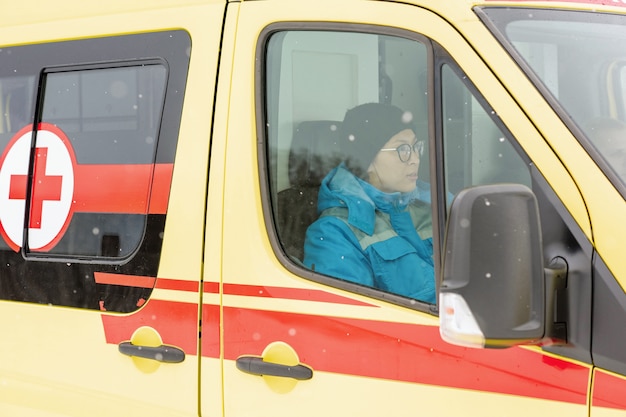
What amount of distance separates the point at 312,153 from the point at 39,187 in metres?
1.11

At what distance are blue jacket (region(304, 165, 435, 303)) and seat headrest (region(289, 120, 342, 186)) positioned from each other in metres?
0.03

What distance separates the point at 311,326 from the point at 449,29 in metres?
0.92

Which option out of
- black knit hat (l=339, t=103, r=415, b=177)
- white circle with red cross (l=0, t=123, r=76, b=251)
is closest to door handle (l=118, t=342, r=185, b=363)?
white circle with red cross (l=0, t=123, r=76, b=251)

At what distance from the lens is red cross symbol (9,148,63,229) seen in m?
3.35

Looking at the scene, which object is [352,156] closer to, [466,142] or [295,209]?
[295,209]

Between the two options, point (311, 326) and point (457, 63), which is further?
point (311, 326)

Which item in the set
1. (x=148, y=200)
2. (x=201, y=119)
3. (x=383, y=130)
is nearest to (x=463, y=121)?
(x=383, y=130)

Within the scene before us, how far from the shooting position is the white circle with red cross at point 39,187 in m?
3.33

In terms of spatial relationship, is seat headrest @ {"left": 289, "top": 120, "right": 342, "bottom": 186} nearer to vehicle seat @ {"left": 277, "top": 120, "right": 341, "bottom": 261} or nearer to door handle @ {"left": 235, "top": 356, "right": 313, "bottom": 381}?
vehicle seat @ {"left": 277, "top": 120, "right": 341, "bottom": 261}

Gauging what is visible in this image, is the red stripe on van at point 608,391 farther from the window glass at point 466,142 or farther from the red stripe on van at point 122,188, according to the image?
the red stripe on van at point 122,188

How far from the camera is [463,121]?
2.50 meters

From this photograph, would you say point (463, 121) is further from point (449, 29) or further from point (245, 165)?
point (245, 165)

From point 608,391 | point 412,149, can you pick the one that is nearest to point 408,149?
point 412,149

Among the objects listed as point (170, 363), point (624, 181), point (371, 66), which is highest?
point (371, 66)
